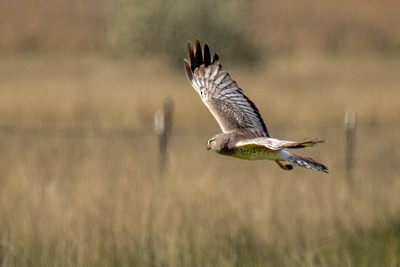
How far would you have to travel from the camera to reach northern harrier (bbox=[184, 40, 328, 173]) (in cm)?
659

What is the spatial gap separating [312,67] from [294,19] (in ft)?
30.9

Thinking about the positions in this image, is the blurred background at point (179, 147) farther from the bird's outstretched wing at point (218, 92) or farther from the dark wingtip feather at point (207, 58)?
the dark wingtip feather at point (207, 58)

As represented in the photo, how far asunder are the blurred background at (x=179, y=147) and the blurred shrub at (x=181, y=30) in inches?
2.1

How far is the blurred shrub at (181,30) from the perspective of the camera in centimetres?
3512

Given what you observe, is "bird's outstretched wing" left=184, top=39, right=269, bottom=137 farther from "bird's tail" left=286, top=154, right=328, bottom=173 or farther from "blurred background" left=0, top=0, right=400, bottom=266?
"blurred background" left=0, top=0, right=400, bottom=266

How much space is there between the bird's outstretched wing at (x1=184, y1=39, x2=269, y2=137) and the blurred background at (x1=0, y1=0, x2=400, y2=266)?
156 centimetres

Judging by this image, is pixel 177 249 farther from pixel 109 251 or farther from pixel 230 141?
pixel 230 141

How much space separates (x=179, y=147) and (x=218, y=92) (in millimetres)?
8885

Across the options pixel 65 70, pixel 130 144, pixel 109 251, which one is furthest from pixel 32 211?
pixel 65 70

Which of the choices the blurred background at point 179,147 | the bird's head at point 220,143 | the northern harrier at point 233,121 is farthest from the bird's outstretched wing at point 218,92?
the blurred background at point 179,147

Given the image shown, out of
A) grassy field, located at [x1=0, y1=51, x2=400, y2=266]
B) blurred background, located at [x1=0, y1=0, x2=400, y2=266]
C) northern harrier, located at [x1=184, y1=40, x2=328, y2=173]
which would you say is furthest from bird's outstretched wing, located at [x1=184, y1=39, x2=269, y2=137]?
blurred background, located at [x1=0, y1=0, x2=400, y2=266]

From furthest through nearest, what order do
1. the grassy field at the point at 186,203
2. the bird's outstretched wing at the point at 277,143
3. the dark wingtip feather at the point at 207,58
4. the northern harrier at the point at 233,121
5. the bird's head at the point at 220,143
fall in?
the grassy field at the point at 186,203, the dark wingtip feather at the point at 207,58, the bird's head at the point at 220,143, the northern harrier at the point at 233,121, the bird's outstretched wing at the point at 277,143

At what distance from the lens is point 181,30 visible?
35.8 metres

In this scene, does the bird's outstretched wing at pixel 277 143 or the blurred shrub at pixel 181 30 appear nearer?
the bird's outstretched wing at pixel 277 143
